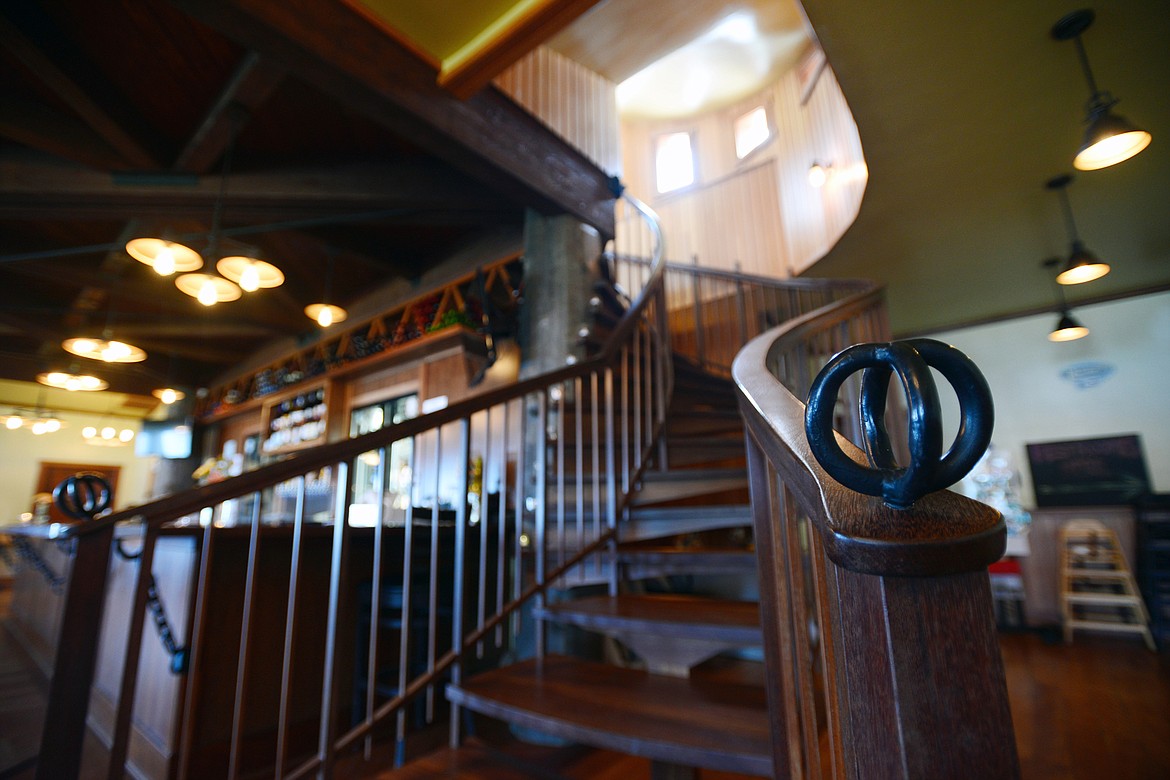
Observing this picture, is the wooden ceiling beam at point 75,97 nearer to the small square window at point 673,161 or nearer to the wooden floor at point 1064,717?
the wooden floor at point 1064,717

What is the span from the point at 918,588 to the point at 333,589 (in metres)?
1.57

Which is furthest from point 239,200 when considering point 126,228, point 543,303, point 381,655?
point 381,655

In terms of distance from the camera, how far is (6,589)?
9477 millimetres

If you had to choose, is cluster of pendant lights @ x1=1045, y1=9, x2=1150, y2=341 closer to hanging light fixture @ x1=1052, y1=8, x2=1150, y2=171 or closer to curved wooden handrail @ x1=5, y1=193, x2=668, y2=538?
hanging light fixture @ x1=1052, y1=8, x2=1150, y2=171

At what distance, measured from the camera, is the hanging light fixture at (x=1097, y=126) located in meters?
2.72

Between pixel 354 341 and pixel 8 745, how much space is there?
4198 mm

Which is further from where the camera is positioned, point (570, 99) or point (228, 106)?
point (570, 99)

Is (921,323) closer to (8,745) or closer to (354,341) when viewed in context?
(354,341)

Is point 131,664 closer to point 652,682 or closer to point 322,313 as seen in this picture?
point 652,682

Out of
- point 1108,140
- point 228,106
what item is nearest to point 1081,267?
point 1108,140

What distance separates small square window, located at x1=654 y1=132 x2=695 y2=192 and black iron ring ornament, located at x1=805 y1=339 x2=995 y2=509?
8555 millimetres

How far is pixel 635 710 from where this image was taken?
1583mm

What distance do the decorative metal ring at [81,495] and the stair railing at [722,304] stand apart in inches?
171

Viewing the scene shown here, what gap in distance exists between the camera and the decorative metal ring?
1.47 metres
